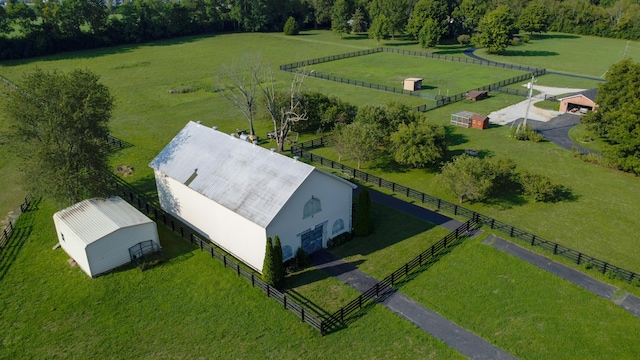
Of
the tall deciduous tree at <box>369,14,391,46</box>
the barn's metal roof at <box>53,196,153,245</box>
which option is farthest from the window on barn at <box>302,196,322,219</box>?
the tall deciduous tree at <box>369,14,391,46</box>

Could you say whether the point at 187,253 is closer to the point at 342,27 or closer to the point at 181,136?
the point at 181,136

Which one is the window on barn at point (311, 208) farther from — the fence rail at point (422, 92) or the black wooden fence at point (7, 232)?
the fence rail at point (422, 92)

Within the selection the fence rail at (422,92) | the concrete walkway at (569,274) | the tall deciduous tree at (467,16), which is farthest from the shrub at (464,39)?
the concrete walkway at (569,274)

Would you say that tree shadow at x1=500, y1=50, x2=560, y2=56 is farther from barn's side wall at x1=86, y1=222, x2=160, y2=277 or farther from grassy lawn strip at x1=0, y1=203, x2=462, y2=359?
barn's side wall at x1=86, y1=222, x2=160, y2=277

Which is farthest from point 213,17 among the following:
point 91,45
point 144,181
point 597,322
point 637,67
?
point 597,322

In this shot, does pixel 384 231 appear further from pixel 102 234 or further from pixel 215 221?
pixel 102 234

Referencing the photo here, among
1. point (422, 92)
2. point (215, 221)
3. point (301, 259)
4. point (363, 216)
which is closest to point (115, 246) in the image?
point (215, 221)
